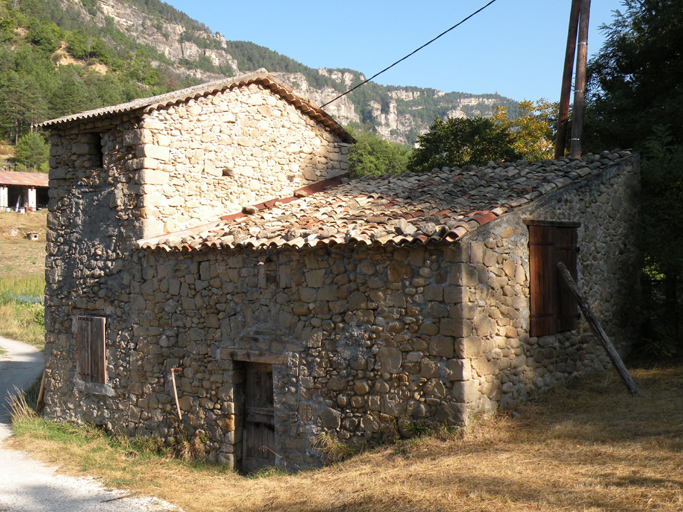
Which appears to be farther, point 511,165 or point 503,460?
point 511,165

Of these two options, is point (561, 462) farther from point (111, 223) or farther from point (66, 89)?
point (66, 89)

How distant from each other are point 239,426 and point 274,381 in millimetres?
1001

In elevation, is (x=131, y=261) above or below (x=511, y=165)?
below

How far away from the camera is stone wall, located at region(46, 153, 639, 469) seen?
6.18 m

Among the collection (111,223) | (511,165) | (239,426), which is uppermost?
(511,165)

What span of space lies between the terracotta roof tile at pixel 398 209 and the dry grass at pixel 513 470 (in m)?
2.14

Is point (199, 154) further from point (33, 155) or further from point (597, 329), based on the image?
point (33, 155)

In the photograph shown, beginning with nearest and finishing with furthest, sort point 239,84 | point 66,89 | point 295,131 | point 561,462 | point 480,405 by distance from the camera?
point 561,462 → point 480,405 → point 239,84 → point 295,131 → point 66,89

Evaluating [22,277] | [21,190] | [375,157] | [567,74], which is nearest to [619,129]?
[567,74]

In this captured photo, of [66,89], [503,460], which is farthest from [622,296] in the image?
[66,89]

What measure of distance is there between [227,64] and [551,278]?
13606 centimetres

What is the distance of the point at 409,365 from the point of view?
6258mm

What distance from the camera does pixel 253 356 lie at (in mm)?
7387

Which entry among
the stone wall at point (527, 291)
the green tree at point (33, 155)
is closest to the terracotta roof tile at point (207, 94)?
the stone wall at point (527, 291)
